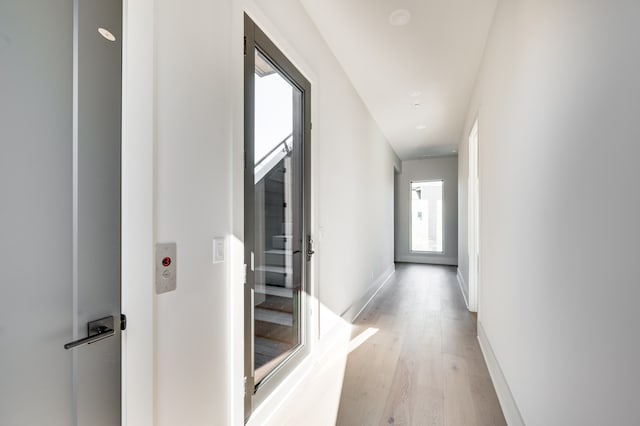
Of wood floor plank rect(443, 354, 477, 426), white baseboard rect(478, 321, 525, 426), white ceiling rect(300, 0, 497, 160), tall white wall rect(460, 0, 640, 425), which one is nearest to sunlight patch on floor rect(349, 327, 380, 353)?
wood floor plank rect(443, 354, 477, 426)

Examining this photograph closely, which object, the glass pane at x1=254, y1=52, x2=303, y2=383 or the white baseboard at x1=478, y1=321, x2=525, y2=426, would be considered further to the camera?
the glass pane at x1=254, y1=52, x2=303, y2=383

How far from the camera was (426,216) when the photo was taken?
777cm

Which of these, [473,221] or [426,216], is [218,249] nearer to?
[473,221]

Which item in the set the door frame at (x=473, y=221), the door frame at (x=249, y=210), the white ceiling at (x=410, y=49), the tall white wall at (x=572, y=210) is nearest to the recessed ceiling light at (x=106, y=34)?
the door frame at (x=249, y=210)

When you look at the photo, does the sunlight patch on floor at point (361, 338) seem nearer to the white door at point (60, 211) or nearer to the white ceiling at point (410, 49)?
the white door at point (60, 211)

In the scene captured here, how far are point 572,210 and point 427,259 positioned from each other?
282 inches

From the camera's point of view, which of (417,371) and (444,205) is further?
(444,205)

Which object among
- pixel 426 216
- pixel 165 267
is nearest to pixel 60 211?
pixel 165 267

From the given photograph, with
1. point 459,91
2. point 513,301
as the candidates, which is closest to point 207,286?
point 513,301

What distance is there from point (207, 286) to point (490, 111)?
2657mm

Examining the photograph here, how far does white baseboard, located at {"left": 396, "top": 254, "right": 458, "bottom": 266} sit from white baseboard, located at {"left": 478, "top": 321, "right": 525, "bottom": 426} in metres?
5.19

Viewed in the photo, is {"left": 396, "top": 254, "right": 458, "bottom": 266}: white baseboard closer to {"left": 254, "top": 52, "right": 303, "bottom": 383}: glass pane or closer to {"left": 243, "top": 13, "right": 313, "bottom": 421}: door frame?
{"left": 254, "top": 52, "right": 303, "bottom": 383}: glass pane

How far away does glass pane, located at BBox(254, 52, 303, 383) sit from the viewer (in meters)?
1.73

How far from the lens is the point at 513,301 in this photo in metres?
1.69
